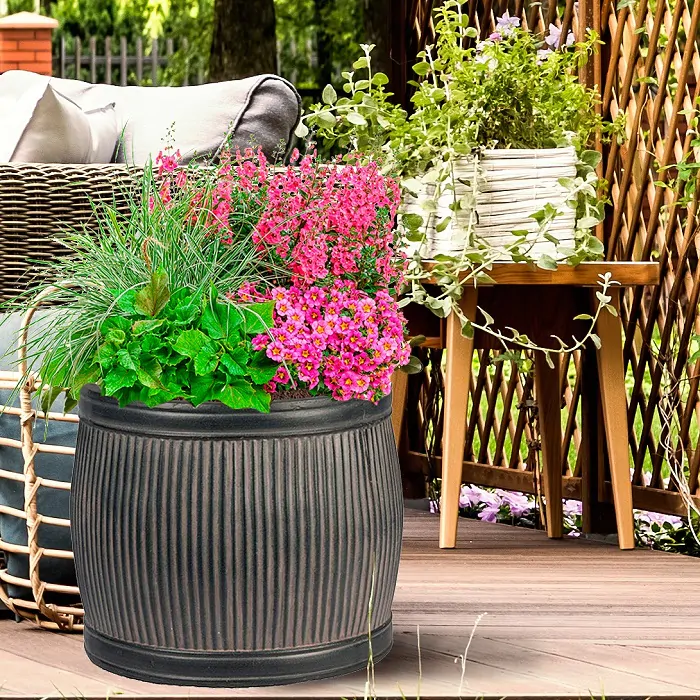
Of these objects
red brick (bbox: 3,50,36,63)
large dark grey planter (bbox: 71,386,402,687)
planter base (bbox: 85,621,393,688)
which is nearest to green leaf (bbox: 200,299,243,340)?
large dark grey planter (bbox: 71,386,402,687)

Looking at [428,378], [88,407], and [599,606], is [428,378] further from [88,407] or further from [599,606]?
[88,407]

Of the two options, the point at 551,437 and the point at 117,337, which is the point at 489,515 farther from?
the point at 117,337

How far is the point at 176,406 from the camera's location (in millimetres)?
1550

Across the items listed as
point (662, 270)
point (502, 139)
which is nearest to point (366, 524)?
point (502, 139)

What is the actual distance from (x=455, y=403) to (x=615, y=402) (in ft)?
1.24

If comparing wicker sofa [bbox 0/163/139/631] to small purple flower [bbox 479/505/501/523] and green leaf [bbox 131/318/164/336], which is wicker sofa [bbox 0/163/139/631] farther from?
small purple flower [bbox 479/505/501/523]

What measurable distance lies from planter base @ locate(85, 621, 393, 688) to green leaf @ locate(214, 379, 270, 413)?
35 centimetres

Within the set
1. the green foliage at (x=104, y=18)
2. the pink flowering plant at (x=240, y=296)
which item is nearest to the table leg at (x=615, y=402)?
the pink flowering plant at (x=240, y=296)

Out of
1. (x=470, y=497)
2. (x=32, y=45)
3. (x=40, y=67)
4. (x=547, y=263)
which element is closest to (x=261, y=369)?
(x=547, y=263)

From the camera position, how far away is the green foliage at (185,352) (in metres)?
1.53

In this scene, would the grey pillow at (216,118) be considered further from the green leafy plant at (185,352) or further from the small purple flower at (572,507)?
the small purple flower at (572,507)

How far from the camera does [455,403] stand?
257cm

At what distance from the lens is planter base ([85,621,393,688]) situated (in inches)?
61.6

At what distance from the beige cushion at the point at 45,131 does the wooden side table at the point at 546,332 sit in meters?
0.90
